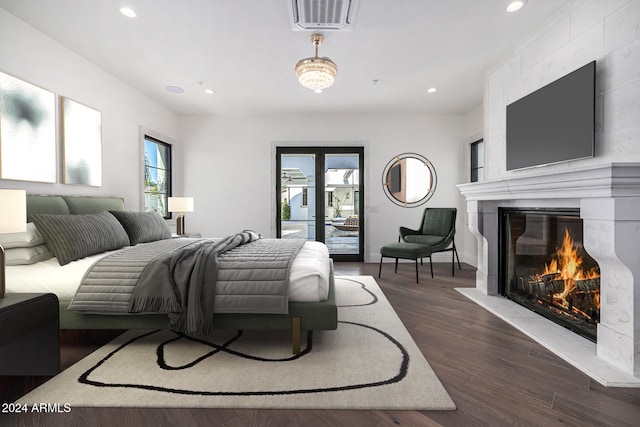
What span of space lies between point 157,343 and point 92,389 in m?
0.56

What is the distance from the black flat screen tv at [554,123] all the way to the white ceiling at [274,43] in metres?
0.72

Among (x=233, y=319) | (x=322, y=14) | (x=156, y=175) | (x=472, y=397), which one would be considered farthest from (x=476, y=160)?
(x=156, y=175)

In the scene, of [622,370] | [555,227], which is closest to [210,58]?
[555,227]

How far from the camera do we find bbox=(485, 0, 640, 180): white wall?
6.44ft

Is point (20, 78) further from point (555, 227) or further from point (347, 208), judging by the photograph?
point (555, 227)

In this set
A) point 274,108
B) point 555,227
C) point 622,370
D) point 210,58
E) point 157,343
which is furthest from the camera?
point 274,108

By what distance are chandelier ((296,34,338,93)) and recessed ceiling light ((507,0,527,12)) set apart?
1.52 meters

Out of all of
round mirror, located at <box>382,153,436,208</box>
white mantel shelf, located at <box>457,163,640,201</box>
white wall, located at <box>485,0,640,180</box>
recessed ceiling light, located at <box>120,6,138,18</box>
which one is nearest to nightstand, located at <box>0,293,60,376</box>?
recessed ceiling light, located at <box>120,6,138,18</box>

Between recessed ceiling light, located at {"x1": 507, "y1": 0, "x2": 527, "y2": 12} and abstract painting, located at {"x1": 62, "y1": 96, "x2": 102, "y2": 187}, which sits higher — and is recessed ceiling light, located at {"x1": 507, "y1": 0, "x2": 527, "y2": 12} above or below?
above

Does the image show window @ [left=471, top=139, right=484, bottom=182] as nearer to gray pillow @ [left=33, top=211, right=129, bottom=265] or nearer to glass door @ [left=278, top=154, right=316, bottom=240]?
glass door @ [left=278, top=154, right=316, bottom=240]

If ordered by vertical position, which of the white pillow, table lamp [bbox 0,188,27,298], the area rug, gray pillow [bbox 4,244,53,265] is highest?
table lamp [bbox 0,188,27,298]

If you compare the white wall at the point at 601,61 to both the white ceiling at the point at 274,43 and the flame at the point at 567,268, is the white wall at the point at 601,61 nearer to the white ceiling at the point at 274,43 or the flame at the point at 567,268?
the white ceiling at the point at 274,43

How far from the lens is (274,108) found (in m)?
5.17

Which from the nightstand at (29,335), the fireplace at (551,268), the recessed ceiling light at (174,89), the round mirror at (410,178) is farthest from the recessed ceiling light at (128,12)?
the round mirror at (410,178)
